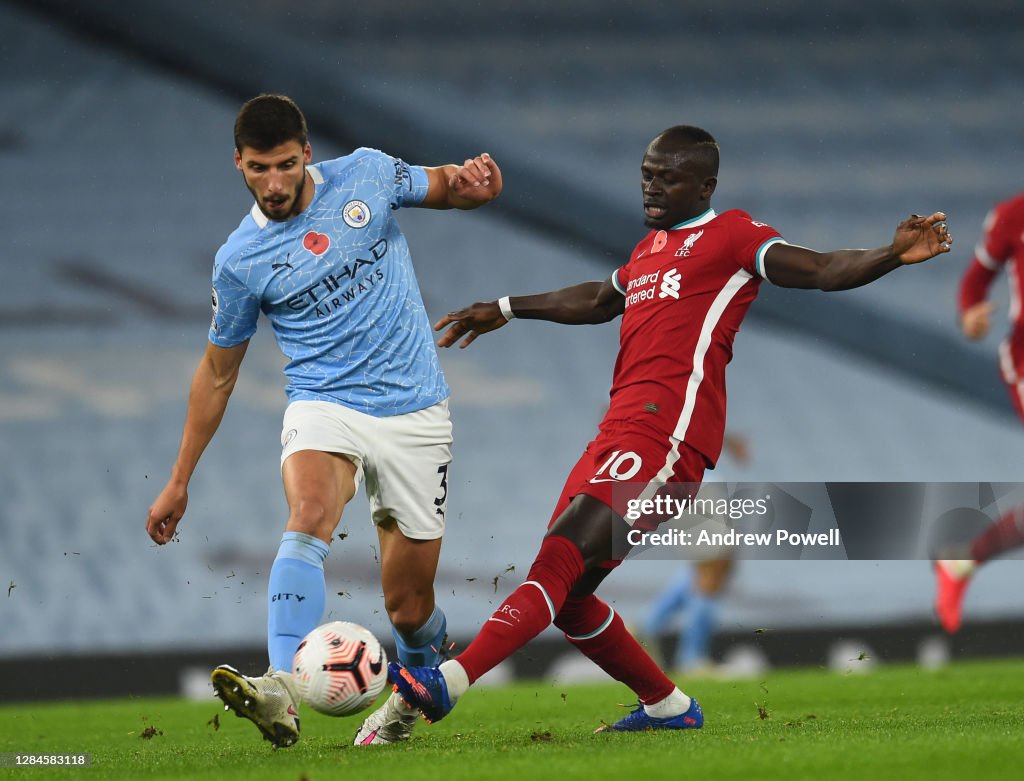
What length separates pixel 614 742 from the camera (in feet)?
13.1

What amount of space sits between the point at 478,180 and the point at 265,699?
2004 millimetres

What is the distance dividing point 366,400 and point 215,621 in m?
7.47

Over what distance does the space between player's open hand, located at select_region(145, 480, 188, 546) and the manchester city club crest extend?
1.08 meters

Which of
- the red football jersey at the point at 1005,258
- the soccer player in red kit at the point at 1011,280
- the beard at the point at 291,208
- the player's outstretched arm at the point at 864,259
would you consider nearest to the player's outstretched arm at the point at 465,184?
the beard at the point at 291,208

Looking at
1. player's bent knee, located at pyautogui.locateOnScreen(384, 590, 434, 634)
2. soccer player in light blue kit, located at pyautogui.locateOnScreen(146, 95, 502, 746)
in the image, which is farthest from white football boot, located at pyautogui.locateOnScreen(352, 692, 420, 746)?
player's bent knee, located at pyautogui.locateOnScreen(384, 590, 434, 634)

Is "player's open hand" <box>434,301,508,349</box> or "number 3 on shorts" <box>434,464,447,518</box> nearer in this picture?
"number 3 on shorts" <box>434,464,447,518</box>

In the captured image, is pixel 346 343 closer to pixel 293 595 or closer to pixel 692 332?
pixel 293 595

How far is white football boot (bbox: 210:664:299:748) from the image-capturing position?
11.5 ft

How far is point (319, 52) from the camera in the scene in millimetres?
12648

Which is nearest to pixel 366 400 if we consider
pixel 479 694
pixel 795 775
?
pixel 795 775

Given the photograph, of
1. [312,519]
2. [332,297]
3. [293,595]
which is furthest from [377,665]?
[332,297]

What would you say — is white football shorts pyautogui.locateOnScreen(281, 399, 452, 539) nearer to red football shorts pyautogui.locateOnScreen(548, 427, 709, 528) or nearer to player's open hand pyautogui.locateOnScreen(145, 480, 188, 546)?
player's open hand pyautogui.locateOnScreen(145, 480, 188, 546)

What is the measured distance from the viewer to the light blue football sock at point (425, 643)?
4688 millimetres

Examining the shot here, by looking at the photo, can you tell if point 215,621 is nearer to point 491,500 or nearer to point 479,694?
point 491,500
